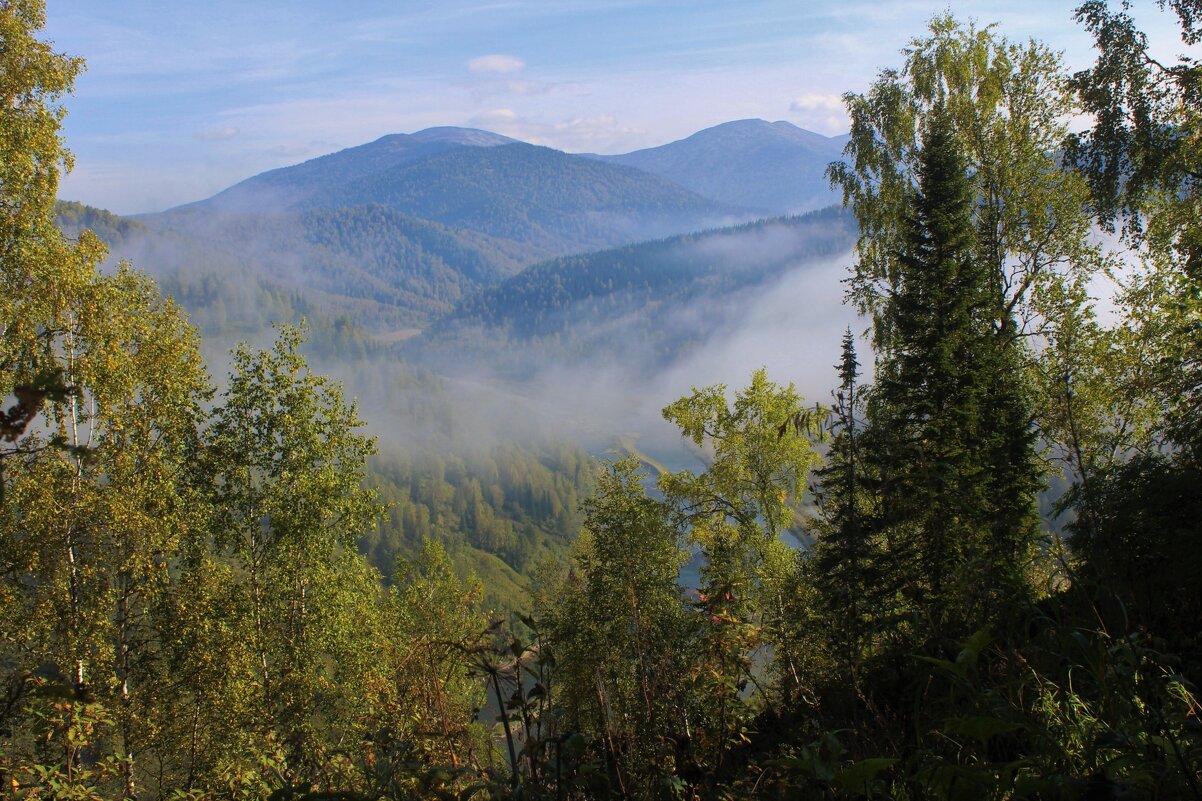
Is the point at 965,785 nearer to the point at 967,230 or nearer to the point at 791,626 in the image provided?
the point at 791,626

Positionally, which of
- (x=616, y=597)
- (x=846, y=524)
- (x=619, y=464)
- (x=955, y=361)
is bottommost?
(x=616, y=597)

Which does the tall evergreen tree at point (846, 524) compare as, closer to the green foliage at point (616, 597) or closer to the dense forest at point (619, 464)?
the dense forest at point (619, 464)

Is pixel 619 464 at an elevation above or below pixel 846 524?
below

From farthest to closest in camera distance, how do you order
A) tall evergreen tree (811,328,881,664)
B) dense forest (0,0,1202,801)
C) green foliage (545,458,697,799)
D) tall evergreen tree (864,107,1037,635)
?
tall evergreen tree (864,107,1037,635), green foliage (545,458,697,799), dense forest (0,0,1202,801), tall evergreen tree (811,328,881,664)

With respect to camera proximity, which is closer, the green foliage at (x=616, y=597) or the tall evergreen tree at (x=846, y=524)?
the tall evergreen tree at (x=846, y=524)

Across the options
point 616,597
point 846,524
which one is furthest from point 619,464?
point 846,524

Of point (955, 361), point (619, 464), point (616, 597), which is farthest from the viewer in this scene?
point (619, 464)

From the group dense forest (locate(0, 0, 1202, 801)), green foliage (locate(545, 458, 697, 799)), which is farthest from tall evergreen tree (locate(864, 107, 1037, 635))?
green foliage (locate(545, 458, 697, 799))

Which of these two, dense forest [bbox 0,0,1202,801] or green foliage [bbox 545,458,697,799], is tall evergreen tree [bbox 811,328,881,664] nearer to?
dense forest [bbox 0,0,1202,801]

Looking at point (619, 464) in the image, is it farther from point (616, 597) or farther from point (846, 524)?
point (846, 524)

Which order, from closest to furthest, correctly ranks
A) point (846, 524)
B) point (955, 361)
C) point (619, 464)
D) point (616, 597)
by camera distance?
point (846, 524) < point (616, 597) < point (955, 361) < point (619, 464)

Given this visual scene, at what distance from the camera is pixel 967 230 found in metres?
17.3

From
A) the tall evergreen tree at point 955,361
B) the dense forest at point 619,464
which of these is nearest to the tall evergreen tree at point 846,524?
the dense forest at point 619,464

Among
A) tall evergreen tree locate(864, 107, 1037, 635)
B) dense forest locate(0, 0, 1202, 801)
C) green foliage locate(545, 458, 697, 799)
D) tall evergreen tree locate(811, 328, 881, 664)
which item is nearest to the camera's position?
tall evergreen tree locate(811, 328, 881, 664)
